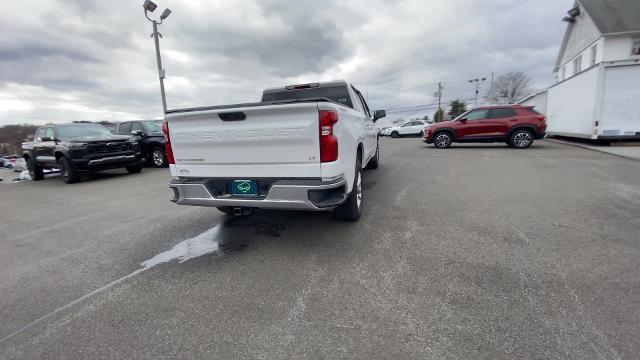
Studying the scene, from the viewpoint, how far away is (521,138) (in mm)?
12148

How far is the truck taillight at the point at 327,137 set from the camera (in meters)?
2.84

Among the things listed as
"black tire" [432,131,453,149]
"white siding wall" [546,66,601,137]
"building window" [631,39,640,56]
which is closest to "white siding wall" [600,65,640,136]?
"white siding wall" [546,66,601,137]

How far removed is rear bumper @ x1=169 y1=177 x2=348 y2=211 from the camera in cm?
289

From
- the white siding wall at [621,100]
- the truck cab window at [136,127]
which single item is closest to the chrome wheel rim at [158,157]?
the truck cab window at [136,127]

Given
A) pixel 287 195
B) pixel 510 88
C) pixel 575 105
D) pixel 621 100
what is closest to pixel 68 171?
pixel 287 195

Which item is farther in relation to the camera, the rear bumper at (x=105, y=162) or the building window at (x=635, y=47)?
the building window at (x=635, y=47)

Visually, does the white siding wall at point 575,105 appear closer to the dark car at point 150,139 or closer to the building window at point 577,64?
the building window at point 577,64

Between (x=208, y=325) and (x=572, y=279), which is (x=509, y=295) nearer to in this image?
(x=572, y=279)

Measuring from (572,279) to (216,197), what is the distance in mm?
3457

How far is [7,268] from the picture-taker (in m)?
3.29

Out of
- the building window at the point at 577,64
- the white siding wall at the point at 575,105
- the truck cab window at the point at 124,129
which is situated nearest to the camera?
the white siding wall at the point at 575,105

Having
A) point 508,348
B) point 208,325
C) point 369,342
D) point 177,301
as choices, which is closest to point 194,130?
point 177,301

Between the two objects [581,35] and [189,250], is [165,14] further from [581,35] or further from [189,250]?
[581,35]

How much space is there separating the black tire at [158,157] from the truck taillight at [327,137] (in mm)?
10392
